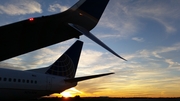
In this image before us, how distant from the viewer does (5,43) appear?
291cm

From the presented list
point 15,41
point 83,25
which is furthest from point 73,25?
point 15,41

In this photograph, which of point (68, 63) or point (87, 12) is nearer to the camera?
point (87, 12)

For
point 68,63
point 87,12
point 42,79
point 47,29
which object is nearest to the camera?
point 47,29

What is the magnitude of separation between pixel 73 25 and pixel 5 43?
116cm

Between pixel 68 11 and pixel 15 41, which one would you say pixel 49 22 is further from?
pixel 15 41

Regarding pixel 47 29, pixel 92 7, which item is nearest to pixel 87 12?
pixel 92 7

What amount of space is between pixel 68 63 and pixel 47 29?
813 inches

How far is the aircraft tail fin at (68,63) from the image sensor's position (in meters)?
21.6

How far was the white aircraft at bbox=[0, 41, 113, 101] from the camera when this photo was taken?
16.0 m

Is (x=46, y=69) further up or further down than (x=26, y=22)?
further up

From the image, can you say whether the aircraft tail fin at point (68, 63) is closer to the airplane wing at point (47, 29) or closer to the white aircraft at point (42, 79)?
the white aircraft at point (42, 79)

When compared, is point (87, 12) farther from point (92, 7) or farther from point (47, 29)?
point (47, 29)

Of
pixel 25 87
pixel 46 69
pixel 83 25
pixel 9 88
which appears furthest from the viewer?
pixel 46 69

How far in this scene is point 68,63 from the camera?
76.9ft
